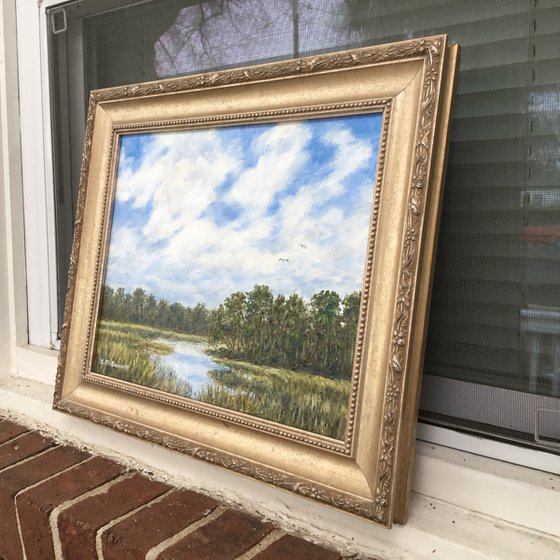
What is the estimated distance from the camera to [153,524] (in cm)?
91

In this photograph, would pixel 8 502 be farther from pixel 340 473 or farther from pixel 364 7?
pixel 364 7

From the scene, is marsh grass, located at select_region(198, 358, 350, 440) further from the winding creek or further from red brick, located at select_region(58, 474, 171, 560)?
red brick, located at select_region(58, 474, 171, 560)

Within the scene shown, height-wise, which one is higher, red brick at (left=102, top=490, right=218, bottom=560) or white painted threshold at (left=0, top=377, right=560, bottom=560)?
white painted threshold at (left=0, top=377, right=560, bottom=560)

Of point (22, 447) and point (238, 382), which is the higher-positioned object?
point (238, 382)

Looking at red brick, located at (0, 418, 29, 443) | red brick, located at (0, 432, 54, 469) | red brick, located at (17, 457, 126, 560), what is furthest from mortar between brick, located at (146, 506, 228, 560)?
red brick, located at (0, 418, 29, 443)

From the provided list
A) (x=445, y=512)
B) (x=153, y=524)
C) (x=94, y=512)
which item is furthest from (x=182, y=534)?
(x=445, y=512)

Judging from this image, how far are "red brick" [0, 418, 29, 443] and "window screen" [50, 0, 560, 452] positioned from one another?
89 cm

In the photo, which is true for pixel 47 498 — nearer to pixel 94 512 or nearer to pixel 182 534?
pixel 94 512

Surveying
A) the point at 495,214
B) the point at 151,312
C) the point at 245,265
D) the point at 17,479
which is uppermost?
the point at 495,214

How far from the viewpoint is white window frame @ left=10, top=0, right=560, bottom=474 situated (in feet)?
4.41

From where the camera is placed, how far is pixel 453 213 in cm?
88

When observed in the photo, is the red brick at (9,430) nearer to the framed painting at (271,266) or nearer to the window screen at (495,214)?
the framed painting at (271,266)

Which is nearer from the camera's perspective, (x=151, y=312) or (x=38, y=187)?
(x=151, y=312)

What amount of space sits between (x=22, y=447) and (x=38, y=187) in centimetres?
60
